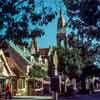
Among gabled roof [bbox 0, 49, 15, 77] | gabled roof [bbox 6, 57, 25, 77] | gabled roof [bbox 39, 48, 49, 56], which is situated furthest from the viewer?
gabled roof [bbox 39, 48, 49, 56]

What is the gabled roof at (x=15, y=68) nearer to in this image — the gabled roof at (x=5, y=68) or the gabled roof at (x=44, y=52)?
the gabled roof at (x=5, y=68)

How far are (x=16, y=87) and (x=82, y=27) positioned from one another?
47268 mm

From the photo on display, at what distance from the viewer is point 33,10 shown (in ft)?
50.6

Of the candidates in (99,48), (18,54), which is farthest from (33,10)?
(18,54)

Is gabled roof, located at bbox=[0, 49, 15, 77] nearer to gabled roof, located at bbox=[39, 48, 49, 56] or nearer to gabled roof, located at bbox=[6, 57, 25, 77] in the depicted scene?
gabled roof, located at bbox=[6, 57, 25, 77]

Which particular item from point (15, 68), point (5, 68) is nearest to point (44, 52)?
point (15, 68)

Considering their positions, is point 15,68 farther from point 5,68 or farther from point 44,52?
point 44,52

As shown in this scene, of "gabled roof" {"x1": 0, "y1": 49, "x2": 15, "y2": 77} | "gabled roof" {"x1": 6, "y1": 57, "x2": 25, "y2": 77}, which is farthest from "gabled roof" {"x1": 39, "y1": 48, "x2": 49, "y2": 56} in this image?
"gabled roof" {"x1": 0, "y1": 49, "x2": 15, "y2": 77}

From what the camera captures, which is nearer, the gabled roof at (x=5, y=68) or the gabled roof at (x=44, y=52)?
the gabled roof at (x=5, y=68)

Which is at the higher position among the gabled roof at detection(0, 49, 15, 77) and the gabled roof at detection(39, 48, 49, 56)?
the gabled roof at detection(39, 48, 49, 56)

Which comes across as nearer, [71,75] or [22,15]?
[22,15]

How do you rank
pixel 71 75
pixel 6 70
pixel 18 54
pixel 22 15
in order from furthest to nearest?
pixel 71 75 < pixel 18 54 < pixel 6 70 < pixel 22 15

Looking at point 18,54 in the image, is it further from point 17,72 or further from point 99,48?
point 99,48

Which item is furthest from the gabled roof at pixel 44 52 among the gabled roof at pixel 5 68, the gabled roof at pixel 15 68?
the gabled roof at pixel 5 68
